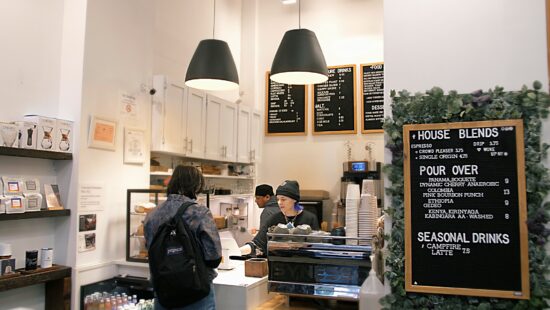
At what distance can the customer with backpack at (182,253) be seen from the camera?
2.46 metres

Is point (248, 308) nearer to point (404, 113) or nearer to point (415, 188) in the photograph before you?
point (415, 188)

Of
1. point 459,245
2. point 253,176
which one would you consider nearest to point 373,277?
point 459,245

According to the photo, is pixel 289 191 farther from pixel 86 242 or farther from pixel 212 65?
pixel 86 242

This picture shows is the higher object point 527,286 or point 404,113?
point 404,113

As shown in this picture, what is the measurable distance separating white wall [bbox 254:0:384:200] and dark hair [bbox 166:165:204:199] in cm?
378

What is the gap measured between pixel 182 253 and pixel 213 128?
3019 mm

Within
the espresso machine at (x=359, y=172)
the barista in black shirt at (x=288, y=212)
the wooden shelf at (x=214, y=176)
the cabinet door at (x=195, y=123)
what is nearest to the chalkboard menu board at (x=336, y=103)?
the espresso machine at (x=359, y=172)

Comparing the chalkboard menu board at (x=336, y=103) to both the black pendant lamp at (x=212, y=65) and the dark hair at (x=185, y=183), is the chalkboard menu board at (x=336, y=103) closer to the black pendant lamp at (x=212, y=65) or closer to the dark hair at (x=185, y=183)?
the black pendant lamp at (x=212, y=65)

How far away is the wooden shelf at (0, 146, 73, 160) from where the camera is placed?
2.97 metres

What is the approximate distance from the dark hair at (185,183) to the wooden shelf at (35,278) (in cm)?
127

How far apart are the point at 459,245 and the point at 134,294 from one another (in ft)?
9.21

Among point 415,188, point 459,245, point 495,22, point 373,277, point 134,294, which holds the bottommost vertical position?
point 134,294

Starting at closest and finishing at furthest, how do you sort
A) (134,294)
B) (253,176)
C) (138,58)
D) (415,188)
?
(415,188)
(134,294)
(138,58)
(253,176)

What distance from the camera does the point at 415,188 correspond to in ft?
6.45
